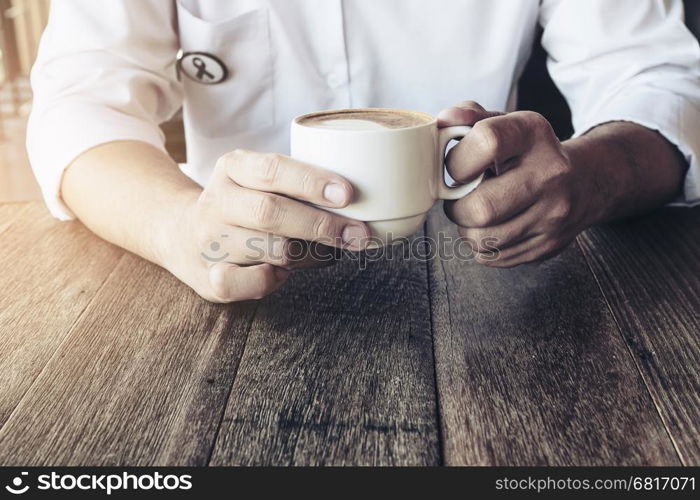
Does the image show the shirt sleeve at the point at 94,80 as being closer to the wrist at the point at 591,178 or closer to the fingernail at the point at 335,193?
the fingernail at the point at 335,193

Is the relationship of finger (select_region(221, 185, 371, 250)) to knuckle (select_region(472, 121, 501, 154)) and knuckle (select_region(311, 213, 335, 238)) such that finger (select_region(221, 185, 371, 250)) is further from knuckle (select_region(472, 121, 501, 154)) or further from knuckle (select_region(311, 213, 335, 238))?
knuckle (select_region(472, 121, 501, 154))

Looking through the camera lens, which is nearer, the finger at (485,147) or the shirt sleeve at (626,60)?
the finger at (485,147)

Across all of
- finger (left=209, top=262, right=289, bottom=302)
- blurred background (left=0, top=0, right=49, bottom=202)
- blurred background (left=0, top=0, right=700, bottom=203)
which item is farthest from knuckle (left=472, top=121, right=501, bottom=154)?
blurred background (left=0, top=0, right=49, bottom=202)

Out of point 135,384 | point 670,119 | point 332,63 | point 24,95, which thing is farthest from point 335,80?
point 24,95

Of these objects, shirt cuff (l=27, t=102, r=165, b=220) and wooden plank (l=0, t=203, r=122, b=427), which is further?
shirt cuff (l=27, t=102, r=165, b=220)

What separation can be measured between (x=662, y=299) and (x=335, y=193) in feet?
1.22

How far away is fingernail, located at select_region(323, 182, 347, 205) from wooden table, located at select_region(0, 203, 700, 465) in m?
0.14

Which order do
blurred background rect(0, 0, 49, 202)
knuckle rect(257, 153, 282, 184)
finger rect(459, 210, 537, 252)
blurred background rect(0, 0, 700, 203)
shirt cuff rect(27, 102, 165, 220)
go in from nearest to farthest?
knuckle rect(257, 153, 282, 184) < finger rect(459, 210, 537, 252) < shirt cuff rect(27, 102, 165, 220) < blurred background rect(0, 0, 700, 203) < blurred background rect(0, 0, 49, 202)

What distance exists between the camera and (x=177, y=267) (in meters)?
0.73


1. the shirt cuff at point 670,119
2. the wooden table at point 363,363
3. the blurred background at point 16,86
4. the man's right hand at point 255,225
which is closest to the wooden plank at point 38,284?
the wooden table at point 363,363

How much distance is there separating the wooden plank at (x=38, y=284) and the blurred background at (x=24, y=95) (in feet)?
1.28

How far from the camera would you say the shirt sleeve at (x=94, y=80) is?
0.89 metres

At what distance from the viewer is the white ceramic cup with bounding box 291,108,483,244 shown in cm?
56
